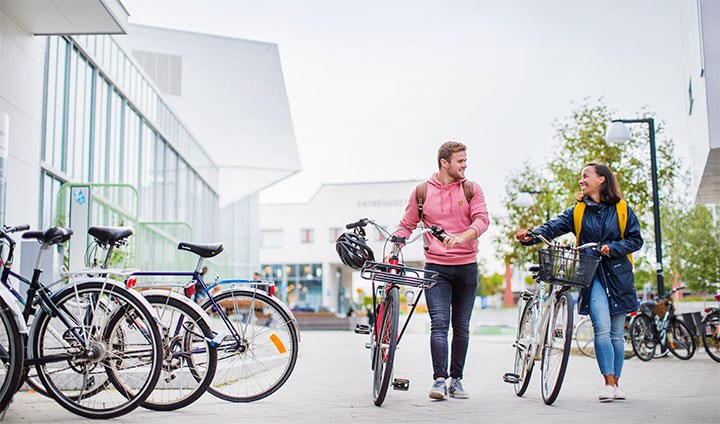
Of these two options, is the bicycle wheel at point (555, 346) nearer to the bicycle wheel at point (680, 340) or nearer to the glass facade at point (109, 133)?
the glass facade at point (109, 133)

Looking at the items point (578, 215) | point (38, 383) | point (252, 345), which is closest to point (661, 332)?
point (578, 215)

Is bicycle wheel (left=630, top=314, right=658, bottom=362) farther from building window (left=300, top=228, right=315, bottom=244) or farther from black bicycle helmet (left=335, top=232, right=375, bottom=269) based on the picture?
building window (left=300, top=228, right=315, bottom=244)

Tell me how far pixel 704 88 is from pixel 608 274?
8.40 m

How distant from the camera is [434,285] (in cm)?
653

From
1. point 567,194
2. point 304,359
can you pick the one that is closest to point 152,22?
point 567,194

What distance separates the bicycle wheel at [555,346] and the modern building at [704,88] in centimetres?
817

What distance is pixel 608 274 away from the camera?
691 centimetres

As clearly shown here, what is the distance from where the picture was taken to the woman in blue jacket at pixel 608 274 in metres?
6.82

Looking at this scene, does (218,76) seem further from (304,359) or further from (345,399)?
(345,399)

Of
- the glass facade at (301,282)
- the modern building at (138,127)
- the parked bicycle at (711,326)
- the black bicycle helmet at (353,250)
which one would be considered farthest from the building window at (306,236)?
the black bicycle helmet at (353,250)

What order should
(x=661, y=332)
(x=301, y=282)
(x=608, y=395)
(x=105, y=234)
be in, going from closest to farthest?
1. (x=105, y=234)
2. (x=608, y=395)
3. (x=661, y=332)
4. (x=301, y=282)

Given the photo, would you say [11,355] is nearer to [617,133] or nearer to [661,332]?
[661,332]

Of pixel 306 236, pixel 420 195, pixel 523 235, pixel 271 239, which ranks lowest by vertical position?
pixel 523 235

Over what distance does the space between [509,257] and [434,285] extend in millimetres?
25100
